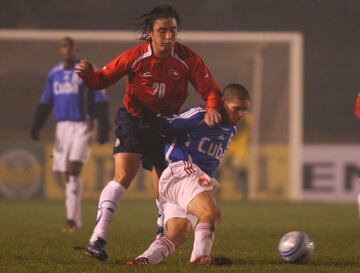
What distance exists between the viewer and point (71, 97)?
36.5 feet

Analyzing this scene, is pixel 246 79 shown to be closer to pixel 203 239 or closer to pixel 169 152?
pixel 169 152

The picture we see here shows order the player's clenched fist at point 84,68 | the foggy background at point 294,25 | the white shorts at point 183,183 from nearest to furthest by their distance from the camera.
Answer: the white shorts at point 183,183 < the player's clenched fist at point 84,68 < the foggy background at point 294,25

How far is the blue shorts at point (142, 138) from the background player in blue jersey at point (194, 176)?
36 centimetres

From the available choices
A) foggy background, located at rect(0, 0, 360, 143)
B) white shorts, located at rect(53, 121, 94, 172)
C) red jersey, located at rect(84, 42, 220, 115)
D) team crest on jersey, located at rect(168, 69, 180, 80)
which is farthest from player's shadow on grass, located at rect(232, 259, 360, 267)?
foggy background, located at rect(0, 0, 360, 143)

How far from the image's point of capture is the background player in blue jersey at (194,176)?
21.2 feet

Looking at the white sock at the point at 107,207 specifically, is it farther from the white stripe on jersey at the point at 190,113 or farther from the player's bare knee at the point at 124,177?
the white stripe on jersey at the point at 190,113

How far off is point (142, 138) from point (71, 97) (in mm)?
3974

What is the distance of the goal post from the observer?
60.6 feet

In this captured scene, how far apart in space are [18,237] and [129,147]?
248 cm

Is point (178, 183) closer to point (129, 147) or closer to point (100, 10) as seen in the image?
point (129, 147)

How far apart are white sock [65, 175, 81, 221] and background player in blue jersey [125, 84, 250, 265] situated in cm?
400

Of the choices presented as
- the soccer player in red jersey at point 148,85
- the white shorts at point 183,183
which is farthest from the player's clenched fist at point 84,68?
the white shorts at point 183,183

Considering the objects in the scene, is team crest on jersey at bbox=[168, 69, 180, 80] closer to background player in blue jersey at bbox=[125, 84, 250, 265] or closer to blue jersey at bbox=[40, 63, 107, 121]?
background player in blue jersey at bbox=[125, 84, 250, 265]

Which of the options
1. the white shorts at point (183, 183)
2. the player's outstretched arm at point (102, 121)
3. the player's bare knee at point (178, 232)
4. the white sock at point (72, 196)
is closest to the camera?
the white shorts at point (183, 183)
